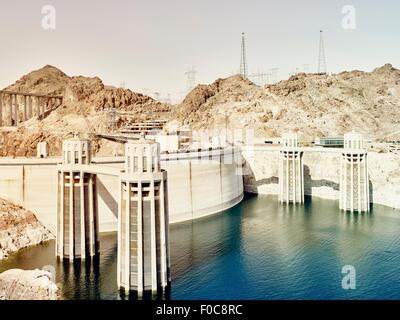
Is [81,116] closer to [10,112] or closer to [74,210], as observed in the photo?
[10,112]

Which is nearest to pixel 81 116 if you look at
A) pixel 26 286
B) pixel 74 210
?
pixel 74 210

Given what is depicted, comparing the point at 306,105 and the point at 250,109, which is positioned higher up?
the point at 306,105

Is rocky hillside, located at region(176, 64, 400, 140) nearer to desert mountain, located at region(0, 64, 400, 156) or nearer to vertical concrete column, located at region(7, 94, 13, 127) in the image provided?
desert mountain, located at region(0, 64, 400, 156)

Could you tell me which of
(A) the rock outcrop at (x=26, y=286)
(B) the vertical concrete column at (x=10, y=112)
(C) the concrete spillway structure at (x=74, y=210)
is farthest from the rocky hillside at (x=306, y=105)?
(A) the rock outcrop at (x=26, y=286)

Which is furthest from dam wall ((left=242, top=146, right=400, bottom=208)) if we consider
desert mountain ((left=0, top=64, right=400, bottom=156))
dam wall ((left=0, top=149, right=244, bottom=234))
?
desert mountain ((left=0, top=64, right=400, bottom=156))

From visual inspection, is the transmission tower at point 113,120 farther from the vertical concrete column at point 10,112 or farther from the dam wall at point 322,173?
the dam wall at point 322,173

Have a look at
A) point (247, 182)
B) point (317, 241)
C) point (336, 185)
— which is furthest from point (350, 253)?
point (247, 182)
